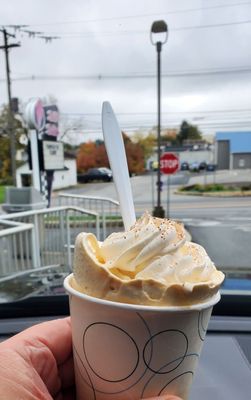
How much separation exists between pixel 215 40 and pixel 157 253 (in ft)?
8.51

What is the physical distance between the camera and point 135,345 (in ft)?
2.24

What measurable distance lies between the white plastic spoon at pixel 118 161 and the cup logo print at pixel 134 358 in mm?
297

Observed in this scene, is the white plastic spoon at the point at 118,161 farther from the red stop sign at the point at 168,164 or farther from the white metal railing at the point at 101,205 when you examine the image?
the red stop sign at the point at 168,164

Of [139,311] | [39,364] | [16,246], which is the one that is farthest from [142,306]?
[16,246]

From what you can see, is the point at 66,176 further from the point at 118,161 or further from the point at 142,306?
the point at 142,306

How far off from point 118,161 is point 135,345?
46 centimetres

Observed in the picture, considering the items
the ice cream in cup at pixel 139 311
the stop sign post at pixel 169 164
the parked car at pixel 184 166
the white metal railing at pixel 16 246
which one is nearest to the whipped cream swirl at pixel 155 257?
the ice cream in cup at pixel 139 311

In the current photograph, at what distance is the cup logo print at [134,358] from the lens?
2.23 feet

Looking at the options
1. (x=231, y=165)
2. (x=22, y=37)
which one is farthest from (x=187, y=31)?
(x=22, y=37)

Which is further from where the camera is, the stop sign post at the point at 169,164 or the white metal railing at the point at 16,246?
the stop sign post at the point at 169,164

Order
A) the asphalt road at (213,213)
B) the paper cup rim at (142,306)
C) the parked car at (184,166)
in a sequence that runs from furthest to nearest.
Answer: the parked car at (184,166) → the asphalt road at (213,213) → the paper cup rim at (142,306)

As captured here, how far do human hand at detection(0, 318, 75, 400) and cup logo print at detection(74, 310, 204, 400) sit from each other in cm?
13

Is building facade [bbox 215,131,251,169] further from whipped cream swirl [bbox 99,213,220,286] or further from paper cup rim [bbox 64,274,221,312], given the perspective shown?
paper cup rim [bbox 64,274,221,312]

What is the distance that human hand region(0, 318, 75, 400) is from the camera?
0.69 m
